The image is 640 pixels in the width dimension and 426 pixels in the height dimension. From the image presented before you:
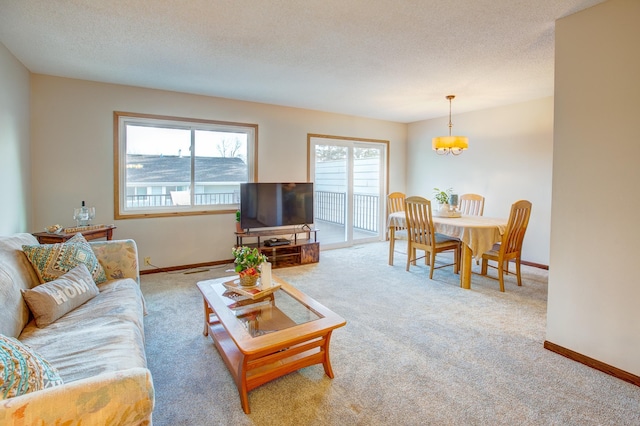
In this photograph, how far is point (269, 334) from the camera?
5.86 ft

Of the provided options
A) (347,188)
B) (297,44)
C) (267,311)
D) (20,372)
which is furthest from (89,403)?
(347,188)

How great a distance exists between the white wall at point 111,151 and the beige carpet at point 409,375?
1.21m

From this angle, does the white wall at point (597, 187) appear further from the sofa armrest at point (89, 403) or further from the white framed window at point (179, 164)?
the white framed window at point (179, 164)

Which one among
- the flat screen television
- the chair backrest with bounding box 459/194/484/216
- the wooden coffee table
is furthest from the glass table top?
the chair backrest with bounding box 459/194/484/216

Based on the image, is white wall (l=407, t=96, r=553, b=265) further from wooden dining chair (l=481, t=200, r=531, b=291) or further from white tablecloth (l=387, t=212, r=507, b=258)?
white tablecloth (l=387, t=212, r=507, b=258)

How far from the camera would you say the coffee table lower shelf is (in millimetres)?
1752

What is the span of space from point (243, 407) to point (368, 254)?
154 inches

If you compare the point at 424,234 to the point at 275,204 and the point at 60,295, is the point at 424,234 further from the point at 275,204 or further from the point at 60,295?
the point at 60,295

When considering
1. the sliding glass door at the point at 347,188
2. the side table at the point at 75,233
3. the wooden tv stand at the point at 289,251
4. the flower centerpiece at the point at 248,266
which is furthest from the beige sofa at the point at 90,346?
the sliding glass door at the point at 347,188

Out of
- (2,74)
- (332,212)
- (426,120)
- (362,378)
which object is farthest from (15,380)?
(426,120)

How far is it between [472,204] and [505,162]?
0.84m

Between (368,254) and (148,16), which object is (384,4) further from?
(368,254)

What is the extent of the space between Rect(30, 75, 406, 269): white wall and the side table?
20.3 inches

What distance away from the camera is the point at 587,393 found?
Result: 1905mm
